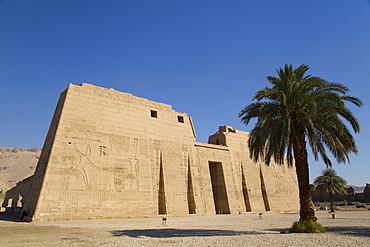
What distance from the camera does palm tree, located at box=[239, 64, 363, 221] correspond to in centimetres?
890

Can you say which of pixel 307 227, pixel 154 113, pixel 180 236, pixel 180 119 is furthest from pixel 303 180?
pixel 180 119

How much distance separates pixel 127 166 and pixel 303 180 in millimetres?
10919

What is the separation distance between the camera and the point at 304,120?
9.12 metres

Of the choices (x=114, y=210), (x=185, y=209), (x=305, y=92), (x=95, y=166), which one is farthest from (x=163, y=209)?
(x=305, y=92)

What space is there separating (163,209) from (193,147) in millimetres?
5097

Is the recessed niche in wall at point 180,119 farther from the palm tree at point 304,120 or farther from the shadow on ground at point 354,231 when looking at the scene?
the shadow on ground at point 354,231

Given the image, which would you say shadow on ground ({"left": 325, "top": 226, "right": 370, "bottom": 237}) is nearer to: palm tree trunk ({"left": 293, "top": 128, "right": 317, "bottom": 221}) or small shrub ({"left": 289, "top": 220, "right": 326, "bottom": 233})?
small shrub ({"left": 289, "top": 220, "right": 326, "bottom": 233})

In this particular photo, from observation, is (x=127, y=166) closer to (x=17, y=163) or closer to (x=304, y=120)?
(x=304, y=120)

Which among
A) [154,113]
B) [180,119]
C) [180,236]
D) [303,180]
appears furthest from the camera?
[180,119]

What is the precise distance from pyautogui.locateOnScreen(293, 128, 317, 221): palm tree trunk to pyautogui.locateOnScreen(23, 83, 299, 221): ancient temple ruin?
10.4 metres

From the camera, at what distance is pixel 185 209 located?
18625mm

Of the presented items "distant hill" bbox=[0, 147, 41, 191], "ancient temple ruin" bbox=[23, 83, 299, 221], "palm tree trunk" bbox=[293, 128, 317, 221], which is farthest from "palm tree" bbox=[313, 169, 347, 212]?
"distant hill" bbox=[0, 147, 41, 191]

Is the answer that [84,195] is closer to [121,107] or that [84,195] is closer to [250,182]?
[121,107]

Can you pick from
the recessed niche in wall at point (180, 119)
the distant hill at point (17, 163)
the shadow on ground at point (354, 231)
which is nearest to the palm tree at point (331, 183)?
the recessed niche in wall at point (180, 119)
